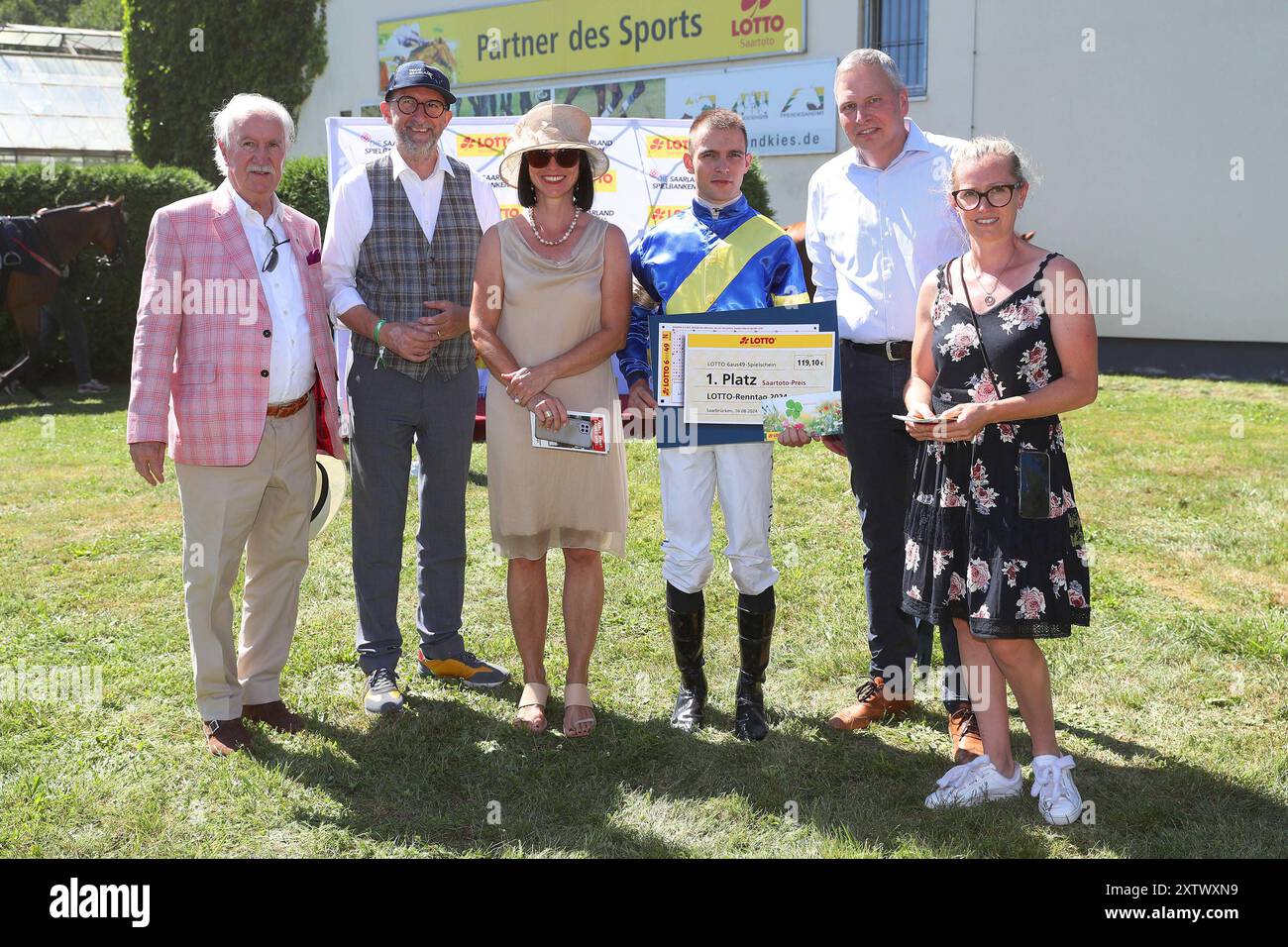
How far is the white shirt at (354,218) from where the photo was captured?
4375 millimetres

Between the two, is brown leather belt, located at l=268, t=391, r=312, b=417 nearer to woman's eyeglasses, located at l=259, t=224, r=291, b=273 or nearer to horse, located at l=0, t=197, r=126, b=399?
woman's eyeglasses, located at l=259, t=224, r=291, b=273

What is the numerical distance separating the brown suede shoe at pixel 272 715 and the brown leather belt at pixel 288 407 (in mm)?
1132

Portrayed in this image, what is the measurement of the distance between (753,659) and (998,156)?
1990 millimetres

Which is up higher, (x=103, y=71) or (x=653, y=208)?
(x=103, y=71)

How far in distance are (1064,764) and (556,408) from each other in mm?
2032

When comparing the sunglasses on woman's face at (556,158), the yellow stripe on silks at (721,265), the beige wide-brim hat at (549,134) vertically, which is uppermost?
the beige wide-brim hat at (549,134)

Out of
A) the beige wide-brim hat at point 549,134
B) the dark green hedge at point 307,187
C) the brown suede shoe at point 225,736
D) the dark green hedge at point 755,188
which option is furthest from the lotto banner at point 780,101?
the brown suede shoe at point 225,736

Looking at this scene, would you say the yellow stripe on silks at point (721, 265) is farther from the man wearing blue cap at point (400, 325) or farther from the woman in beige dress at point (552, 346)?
the man wearing blue cap at point (400, 325)

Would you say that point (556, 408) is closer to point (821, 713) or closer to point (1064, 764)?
point (821, 713)

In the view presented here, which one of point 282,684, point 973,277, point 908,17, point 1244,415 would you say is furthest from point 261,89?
point 973,277

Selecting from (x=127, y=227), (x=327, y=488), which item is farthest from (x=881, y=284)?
(x=127, y=227)

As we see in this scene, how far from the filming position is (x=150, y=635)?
5.28m

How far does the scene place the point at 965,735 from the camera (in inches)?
161
